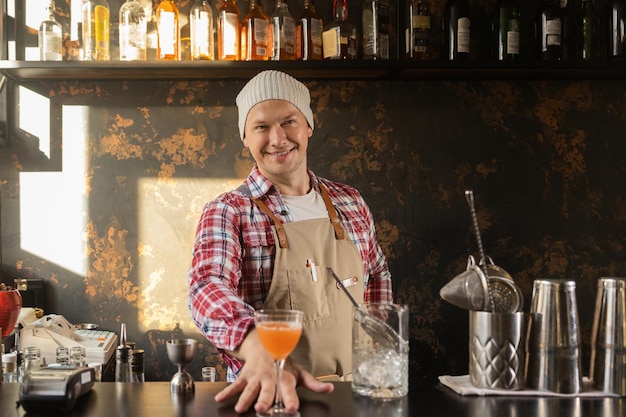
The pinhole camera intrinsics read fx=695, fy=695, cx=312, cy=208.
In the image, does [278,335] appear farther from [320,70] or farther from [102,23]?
[102,23]

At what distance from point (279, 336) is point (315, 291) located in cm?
Result: 78

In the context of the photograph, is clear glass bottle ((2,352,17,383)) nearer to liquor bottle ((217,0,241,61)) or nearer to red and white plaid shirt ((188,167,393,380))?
red and white plaid shirt ((188,167,393,380))

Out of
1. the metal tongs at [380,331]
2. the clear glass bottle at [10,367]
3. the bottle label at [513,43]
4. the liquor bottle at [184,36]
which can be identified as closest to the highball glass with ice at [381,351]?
the metal tongs at [380,331]

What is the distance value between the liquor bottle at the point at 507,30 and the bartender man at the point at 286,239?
0.89 metres

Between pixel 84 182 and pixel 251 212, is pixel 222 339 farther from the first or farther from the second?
pixel 84 182

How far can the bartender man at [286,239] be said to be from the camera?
6.24ft

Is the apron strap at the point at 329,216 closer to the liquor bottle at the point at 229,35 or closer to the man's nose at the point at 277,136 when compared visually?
the man's nose at the point at 277,136

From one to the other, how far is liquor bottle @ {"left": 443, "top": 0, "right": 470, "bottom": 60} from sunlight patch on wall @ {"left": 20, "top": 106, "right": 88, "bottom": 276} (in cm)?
145

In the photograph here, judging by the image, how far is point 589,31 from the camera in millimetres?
2686

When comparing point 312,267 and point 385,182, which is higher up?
point 385,182

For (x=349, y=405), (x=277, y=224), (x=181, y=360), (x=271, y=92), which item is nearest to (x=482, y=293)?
(x=349, y=405)

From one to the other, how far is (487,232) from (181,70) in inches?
53.4

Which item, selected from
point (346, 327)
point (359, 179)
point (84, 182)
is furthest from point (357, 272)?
point (84, 182)

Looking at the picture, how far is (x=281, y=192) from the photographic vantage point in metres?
2.14
